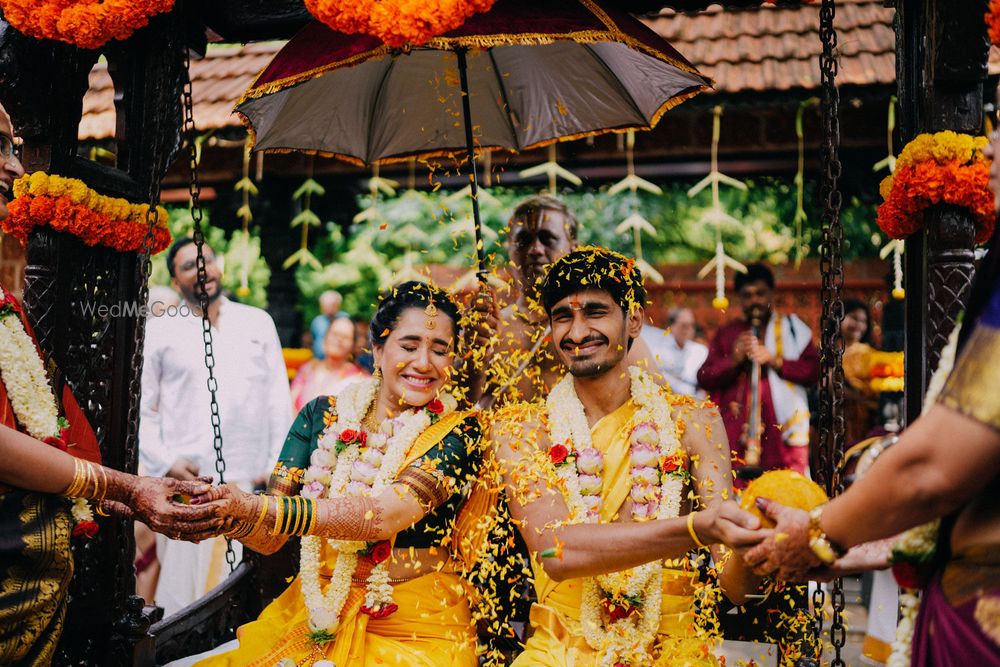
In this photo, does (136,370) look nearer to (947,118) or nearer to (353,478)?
(353,478)

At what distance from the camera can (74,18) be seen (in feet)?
11.2

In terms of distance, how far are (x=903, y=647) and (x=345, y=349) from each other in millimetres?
6108

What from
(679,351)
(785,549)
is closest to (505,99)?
(785,549)

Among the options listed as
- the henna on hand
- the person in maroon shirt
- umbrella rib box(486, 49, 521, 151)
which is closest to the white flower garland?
the henna on hand

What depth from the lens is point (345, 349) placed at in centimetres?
782

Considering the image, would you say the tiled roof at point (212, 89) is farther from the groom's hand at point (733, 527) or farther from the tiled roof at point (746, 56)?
the groom's hand at point (733, 527)

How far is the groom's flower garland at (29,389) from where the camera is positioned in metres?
3.08

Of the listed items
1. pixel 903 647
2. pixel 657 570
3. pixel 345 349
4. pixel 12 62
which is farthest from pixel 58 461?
pixel 345 349

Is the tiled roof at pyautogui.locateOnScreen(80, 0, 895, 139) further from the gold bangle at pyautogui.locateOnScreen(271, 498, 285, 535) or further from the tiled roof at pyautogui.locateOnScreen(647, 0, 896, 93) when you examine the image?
the gold bangle at pyautogui.locateOnScreen(271, 498, 285, 535)

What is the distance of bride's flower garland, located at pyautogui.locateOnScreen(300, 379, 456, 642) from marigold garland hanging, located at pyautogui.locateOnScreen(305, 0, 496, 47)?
1386 mm

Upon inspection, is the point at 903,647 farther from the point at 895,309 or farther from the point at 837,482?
the point at 895,309

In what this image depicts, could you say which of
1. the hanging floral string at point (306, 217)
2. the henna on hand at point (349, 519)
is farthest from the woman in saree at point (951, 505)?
the hanging floral string at point (306, 217)

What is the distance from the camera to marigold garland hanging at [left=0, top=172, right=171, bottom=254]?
3.61 m

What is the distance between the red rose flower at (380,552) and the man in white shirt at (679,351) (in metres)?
5.16
